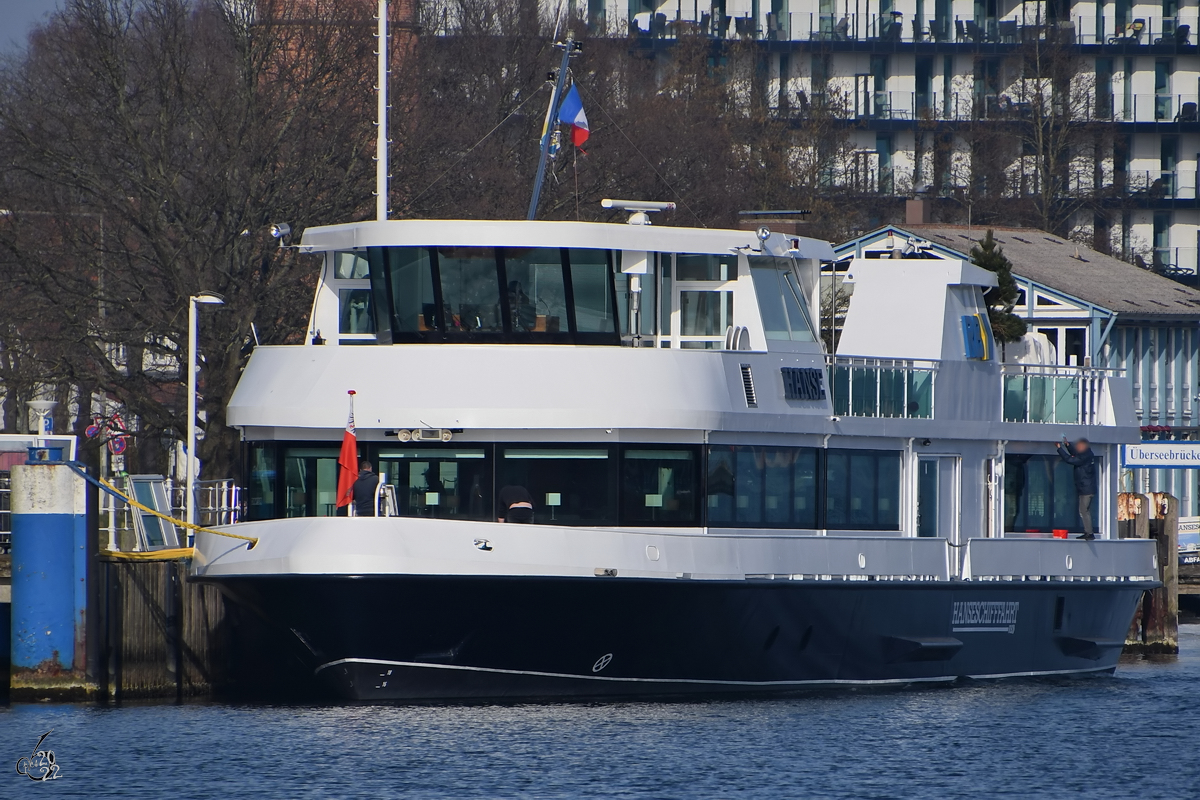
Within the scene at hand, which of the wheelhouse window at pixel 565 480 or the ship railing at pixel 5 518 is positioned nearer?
the wheelhouse window at pixel 565 480

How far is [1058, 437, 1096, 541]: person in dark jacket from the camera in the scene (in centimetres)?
2739

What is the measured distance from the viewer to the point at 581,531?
22.0m

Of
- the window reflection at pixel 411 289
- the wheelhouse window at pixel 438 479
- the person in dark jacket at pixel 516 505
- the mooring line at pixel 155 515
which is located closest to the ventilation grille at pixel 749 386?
the person in dark jacket at pixel 516 505

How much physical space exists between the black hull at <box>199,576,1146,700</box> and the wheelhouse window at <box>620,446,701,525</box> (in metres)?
0.86

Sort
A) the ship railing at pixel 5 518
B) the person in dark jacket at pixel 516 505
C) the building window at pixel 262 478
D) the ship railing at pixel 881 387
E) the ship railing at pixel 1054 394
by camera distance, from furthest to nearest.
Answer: the ship railing at pixel 5 518
the ship railing at pixel 1054 394
the ship railing at pixel 881 387
the building window at pixel 262 478
the person in dark jacket at pixel 516 505

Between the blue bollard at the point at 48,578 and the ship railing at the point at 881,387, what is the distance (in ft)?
27.9

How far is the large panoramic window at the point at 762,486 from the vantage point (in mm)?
23281

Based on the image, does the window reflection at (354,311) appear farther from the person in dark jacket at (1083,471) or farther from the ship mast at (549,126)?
the person in dark jacket at (1083,471)

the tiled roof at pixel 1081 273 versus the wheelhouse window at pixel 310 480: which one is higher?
the tiled roof at pixel 1081 273

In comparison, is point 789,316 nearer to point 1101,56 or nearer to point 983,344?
point 983,344

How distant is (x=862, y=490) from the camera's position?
25.2m

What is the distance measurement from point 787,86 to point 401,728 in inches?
2143

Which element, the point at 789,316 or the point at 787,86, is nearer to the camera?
the point at 789,316

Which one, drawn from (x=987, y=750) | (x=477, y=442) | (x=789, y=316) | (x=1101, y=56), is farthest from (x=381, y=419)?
(x=1101, y=56)
